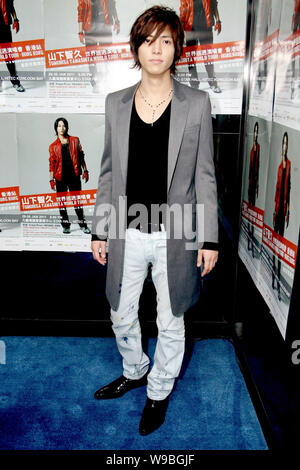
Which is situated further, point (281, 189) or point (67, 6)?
point (67, 6)

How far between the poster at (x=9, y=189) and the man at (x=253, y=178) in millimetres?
1490

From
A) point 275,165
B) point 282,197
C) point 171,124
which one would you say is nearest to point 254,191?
point 275,165

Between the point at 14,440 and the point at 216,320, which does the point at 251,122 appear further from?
the point at 14,440

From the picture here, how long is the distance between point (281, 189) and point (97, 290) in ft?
5.25

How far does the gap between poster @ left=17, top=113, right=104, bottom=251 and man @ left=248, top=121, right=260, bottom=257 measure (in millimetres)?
950

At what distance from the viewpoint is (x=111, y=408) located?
2262mm

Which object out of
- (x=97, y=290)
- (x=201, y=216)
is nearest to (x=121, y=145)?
(x=201, y=216)

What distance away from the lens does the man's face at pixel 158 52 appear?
179cm

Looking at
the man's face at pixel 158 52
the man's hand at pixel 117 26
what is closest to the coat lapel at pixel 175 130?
the man's face at pixel 158 52

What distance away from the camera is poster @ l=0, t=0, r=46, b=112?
96.2 inches

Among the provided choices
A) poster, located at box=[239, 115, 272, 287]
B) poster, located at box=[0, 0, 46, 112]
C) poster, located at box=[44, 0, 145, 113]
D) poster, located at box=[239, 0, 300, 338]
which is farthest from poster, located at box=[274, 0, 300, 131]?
poster, located at box=[0, 0, 46, 112]

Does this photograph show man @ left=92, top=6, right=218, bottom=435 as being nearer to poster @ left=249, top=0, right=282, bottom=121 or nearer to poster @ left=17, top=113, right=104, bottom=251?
poster @ left=249, top=0, right=282, bottom=121

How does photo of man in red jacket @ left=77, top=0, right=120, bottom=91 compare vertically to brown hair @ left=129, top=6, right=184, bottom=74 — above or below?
above

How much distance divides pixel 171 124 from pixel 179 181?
0.85 ft
